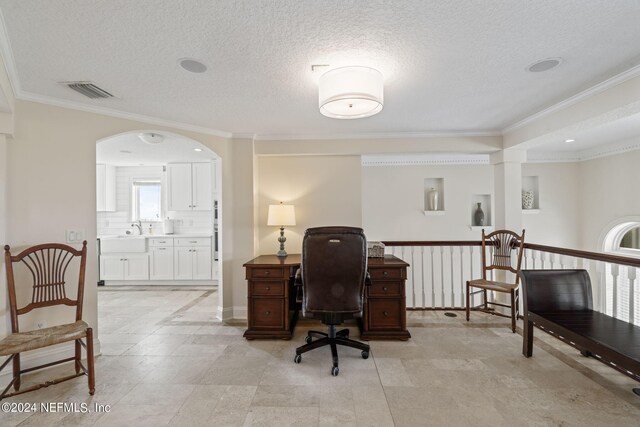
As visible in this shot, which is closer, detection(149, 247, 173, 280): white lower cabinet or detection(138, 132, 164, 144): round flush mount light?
detection(138, 132, 164, 144): round flush mount light

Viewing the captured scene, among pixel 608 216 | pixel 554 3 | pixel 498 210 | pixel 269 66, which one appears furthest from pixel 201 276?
pixel 608 216

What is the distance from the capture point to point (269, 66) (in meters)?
2.02

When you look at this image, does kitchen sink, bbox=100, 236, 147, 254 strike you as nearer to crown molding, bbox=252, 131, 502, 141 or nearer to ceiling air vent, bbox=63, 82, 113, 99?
crown molding, bbox=252, 131, 502, 141

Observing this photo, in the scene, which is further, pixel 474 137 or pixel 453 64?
pixel 474 137

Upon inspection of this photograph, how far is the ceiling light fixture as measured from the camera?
1.88 meters

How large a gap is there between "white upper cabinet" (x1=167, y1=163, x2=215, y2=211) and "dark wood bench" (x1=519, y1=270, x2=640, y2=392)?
5.17 m

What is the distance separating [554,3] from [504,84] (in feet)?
3.26

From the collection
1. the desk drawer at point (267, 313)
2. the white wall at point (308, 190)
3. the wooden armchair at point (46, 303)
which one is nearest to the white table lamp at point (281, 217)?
the white wall at point (308, 190)

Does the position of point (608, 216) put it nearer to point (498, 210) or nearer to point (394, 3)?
point (498, 210)

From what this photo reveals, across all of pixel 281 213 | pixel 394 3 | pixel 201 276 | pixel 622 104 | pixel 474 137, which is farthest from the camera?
pixel 201 276

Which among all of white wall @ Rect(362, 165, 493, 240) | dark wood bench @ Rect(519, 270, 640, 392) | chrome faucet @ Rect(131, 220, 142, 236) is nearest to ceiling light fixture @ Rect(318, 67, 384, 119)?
dark wood bench @ Rect(519, 270, 640, 392)

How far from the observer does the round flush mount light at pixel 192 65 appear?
1943 mm

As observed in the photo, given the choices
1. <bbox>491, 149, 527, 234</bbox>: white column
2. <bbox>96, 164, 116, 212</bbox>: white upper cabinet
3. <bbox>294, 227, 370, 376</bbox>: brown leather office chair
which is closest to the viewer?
<bbox>294, 227, 370, 376</bbox>: brown leather office chair

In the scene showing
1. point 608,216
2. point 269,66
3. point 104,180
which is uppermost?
point 269,66
